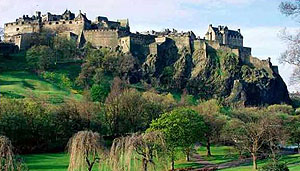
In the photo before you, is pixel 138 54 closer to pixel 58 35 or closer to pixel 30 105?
pixel 58 35

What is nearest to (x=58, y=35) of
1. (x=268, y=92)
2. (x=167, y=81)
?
(x=167, y=81)

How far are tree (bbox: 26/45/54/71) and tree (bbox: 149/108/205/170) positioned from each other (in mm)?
54927

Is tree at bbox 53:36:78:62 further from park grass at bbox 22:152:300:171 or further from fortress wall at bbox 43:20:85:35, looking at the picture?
park grass at bbox 22:152:300:171

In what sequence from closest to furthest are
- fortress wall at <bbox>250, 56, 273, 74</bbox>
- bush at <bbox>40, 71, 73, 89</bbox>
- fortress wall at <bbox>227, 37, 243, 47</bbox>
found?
1. bush at <bbox>40, 71, 73, 89</bbox>
2. fortress wall at <bbox>250, 56, 273, 74</bbox>
3. fortress wall at <bbox>227, 37, 243, 47</bbox>

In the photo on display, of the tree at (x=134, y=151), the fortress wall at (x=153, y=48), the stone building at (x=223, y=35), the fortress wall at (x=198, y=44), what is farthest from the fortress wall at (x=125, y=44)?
the tree at (x=134, y=151)

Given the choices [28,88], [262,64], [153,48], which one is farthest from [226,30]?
[28,88]

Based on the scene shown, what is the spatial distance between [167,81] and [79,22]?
28783mm

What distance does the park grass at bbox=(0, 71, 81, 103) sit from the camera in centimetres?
7862

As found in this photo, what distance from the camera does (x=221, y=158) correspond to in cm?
5034

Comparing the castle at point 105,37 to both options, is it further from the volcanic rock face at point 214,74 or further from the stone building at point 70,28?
the volcanic rock face at point 214,74

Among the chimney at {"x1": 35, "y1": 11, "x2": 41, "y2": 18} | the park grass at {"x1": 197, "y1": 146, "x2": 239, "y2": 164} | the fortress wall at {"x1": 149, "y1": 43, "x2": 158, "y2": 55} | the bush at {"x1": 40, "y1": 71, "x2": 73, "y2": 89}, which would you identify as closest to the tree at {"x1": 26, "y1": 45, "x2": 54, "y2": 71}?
the bush at {"x1": 40, "y1": 71, "x2": 73, "y2": 89}

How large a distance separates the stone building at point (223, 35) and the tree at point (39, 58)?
55798 millimetres

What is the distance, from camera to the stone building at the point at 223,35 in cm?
13488

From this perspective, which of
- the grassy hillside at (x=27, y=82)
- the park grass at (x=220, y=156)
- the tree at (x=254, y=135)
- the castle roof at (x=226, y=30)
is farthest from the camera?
the castle roof at (x=226, y=30)
